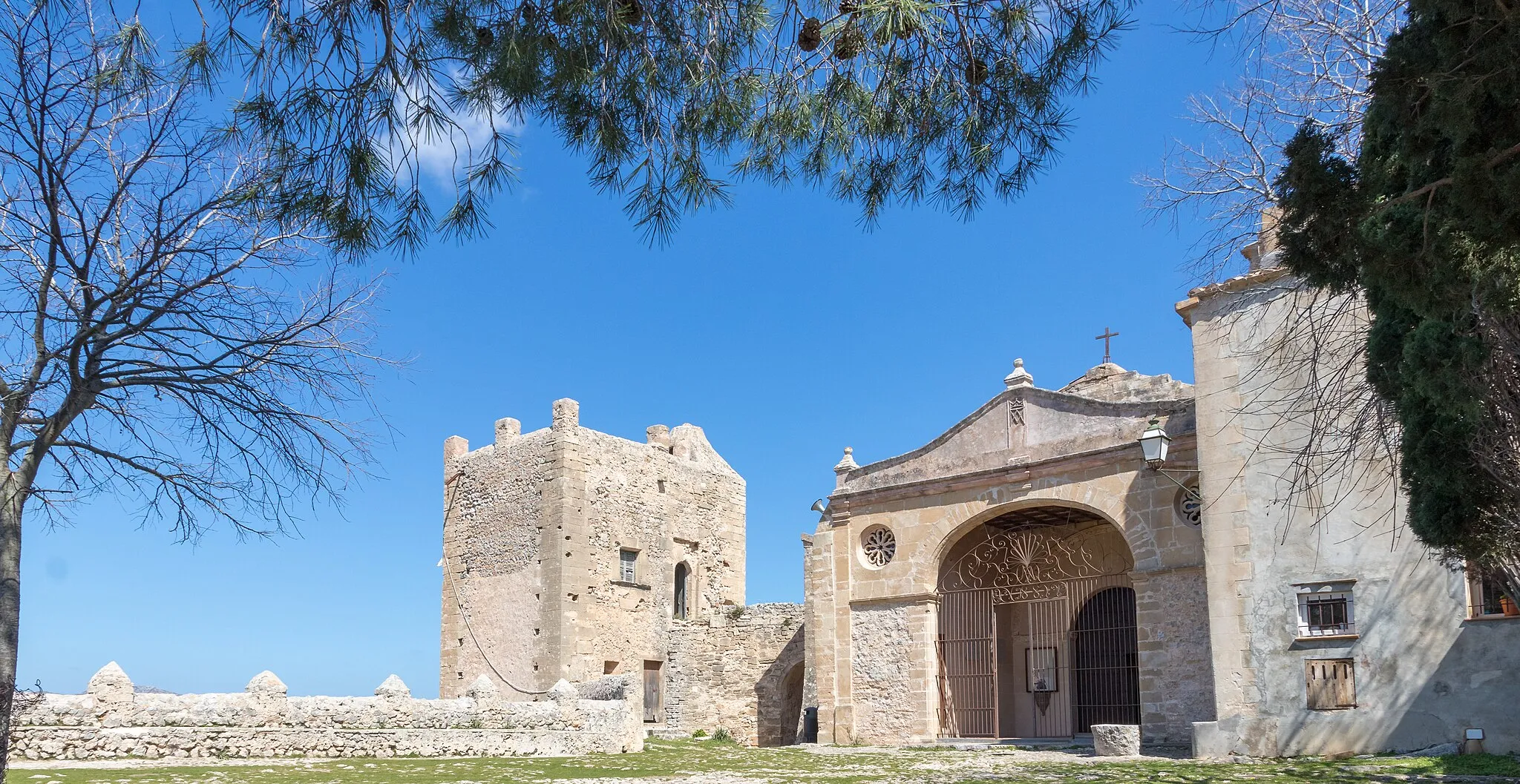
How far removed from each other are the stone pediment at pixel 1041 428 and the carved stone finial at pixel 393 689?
28.1 feet

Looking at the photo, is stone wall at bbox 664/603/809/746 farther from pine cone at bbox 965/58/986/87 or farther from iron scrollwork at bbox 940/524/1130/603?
pine cone at bbox 965/58/986/87

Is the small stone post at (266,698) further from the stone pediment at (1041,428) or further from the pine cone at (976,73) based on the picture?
the pine cone at (976,73)

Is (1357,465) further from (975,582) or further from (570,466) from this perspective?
(570,466)

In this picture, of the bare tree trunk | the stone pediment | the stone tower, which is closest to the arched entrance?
the stone pediment

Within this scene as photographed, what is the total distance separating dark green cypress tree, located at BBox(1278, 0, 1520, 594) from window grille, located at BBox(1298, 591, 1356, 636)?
296 inches

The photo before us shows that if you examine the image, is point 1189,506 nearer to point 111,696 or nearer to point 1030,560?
point 1030,560

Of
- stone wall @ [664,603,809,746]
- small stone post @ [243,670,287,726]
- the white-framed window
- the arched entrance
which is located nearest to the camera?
the white-framed window

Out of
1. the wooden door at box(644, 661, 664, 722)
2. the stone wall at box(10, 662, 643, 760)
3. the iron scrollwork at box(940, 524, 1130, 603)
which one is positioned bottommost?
the wooden door at box(644, 661, 664, 722)

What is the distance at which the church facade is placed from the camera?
13570 mm

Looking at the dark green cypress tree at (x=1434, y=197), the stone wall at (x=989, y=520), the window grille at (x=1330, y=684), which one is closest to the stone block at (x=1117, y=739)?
the stone wall at (x=989, y=520)

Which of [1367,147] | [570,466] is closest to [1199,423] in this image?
[1367,147]

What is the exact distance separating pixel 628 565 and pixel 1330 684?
19388 millimetres

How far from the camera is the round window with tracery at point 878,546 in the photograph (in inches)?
826

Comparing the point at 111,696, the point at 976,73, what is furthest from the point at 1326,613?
the point at 111,696
